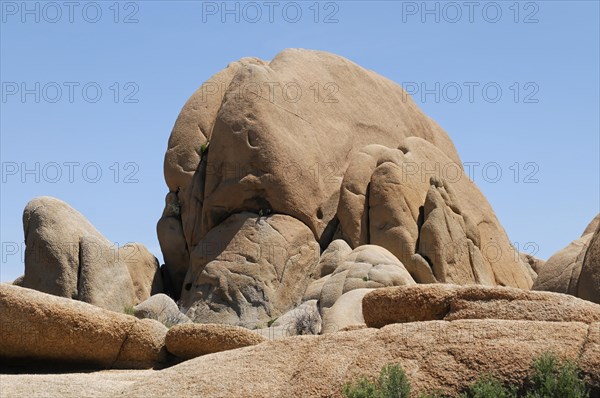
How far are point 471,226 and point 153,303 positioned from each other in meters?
11.3

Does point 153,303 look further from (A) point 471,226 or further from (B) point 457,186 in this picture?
(B) point 457,186

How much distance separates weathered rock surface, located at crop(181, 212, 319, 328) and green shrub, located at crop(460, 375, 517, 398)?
63.5 ft

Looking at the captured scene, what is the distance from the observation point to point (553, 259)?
22141 mm

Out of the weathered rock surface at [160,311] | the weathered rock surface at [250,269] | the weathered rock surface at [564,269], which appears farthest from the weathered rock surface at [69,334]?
the weathered rock surface at [250,269]

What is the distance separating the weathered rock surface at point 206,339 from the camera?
1348 cm

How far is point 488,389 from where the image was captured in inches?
380

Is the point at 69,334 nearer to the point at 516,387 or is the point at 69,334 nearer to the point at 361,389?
the point at 361,389

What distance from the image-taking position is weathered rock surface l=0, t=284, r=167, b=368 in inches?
527

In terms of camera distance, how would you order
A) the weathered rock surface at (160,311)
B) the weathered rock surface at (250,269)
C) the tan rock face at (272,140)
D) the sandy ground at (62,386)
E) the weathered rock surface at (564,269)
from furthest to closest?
the tan rock face at (272,140)
the weathered rock surface at (250,269)
the weathered rock surface at (160,311)
the weathered rock surface at (564,269)
the sandy ground at (62,386)

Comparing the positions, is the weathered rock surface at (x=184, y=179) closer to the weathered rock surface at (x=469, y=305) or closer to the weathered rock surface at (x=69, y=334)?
the weathered rock surface at (x=69, y=334)

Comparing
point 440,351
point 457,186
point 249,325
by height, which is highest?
point 440,351

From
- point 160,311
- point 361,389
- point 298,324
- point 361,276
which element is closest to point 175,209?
point 160,311

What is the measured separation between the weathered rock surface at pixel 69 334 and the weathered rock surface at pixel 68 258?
10630 mm

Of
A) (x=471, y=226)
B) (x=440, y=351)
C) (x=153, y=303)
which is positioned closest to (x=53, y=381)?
(x=440, y=351)
